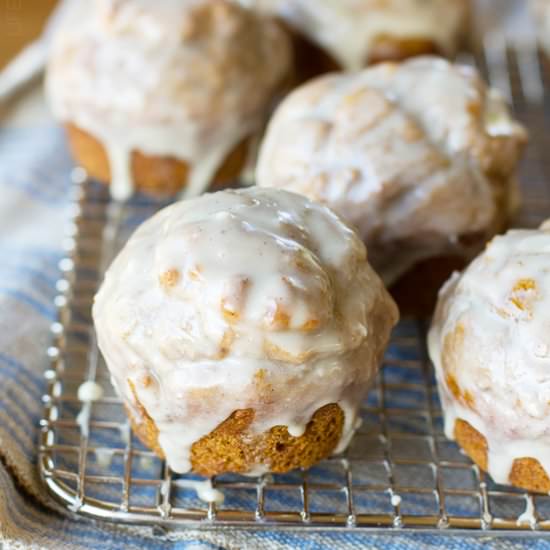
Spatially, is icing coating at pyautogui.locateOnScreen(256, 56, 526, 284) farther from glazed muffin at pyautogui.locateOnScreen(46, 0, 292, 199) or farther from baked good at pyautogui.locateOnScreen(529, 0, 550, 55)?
baked good at pyautogui.locateOnScreen(529, 0, 550, 55)

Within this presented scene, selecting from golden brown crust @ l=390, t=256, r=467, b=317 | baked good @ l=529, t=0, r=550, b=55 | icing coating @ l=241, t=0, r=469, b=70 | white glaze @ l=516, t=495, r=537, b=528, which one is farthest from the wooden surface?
white glaze @ l=516, t=495, r=537, b=528

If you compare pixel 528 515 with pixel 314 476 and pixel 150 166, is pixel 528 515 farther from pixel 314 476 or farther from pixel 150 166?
pixel 150 166

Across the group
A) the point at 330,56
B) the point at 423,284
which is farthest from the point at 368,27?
the point at 423,284

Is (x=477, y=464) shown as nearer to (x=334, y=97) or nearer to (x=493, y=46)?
(x=334, y=97)

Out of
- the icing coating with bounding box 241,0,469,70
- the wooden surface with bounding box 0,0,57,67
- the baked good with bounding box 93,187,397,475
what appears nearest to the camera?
the baked good with bounding box 93,187,397,475

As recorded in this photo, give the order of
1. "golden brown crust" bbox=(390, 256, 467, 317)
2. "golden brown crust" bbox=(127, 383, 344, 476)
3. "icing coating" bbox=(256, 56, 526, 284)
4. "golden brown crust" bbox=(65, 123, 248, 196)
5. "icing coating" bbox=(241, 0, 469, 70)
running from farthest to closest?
"icing coating" bbox=(241, 0, 469, 70) → "golden brown crust" bbox=(65, 123, 248, 196) → "golden brown crust" bbox=(390, 256, 467, 317) → "icing coating" bbox=(256, 56, 526, 284) → "golden brown crust" bbox=(127, 383, 344, 476)
